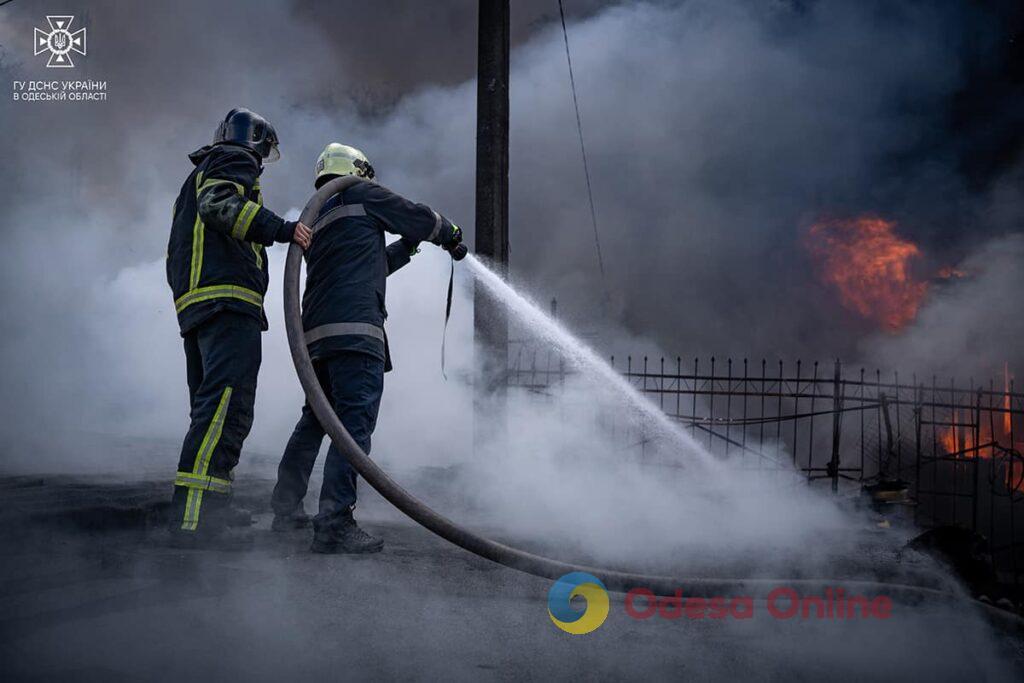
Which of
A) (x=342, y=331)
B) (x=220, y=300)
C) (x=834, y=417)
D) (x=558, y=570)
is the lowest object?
(x=558, y=570)

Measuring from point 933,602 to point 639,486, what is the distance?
120 inches

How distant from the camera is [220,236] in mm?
3322

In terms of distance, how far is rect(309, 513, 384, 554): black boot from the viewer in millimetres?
3233

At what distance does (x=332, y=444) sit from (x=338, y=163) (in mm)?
1511

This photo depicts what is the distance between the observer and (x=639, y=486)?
18.6ft

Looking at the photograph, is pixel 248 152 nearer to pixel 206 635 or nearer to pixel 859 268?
pixel 206 635

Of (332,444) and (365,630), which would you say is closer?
(365,630)

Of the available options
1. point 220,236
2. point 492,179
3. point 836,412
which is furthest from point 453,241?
point 836,412

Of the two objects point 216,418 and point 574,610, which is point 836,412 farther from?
point 216,418

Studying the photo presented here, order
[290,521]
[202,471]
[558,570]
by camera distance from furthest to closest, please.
A: [290,521], [202,471], [558,570]

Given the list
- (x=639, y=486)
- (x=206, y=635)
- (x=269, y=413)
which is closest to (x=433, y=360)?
(x=269, y=413)

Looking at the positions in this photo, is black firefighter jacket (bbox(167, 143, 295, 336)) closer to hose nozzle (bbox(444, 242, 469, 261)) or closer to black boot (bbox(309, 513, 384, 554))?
hose nozzle (bbox(444, 242, 469, 261))

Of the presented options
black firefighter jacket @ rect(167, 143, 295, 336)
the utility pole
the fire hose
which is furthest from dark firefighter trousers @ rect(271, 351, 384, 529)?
the utility pole

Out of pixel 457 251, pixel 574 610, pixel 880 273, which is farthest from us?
pixel 880 273
